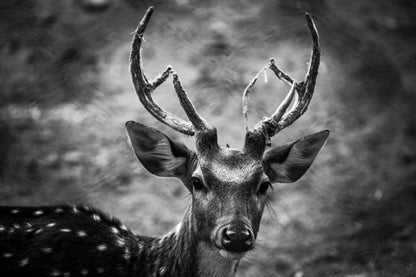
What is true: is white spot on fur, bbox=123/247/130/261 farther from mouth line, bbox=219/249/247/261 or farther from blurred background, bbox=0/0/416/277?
blurred background, bbox=0/0/416/277

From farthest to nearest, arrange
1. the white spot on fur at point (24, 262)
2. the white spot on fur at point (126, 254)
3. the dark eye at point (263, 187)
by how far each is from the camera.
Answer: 1. the white spot on fur at point (126, 254)
2. the white spot on fur at point (24, 262)
3. the dark eye at point (263, 187)

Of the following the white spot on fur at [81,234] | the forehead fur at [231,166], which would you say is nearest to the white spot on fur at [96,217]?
the white spot on fur at [81,234]

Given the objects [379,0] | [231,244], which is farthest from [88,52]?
[231,244]

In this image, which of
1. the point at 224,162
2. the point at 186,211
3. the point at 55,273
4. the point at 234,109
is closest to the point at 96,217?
the point at 55,273

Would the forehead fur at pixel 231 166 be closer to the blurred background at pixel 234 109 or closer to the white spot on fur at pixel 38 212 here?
the white spot on fur at pixel 38 212

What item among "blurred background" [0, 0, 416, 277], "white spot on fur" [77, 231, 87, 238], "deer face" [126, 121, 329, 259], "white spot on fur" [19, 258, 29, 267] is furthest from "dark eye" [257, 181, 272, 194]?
"blurred background" [0, 0, 416, 277]

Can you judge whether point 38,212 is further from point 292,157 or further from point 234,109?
point 234,109

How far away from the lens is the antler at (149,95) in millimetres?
3984

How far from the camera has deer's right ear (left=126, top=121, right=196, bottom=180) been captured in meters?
4.04

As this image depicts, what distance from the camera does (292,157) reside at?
166 inches

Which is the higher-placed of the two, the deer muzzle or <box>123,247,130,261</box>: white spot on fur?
the deer muzzle

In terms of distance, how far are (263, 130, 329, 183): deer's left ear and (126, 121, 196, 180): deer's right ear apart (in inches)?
20.1

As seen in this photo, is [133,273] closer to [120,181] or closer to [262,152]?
[262,152]

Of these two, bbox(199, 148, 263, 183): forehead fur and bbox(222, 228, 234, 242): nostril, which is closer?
bbox(222, 228, 234, 242): nostril
